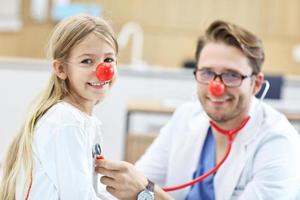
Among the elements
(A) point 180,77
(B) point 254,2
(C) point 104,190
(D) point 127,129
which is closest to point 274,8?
(B) point 254,2

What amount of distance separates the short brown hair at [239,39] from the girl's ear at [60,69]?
0.69 m

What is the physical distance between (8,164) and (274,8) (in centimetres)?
523

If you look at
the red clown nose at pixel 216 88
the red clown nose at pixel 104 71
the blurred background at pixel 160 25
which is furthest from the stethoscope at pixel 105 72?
the blurred background at pixel 160 25

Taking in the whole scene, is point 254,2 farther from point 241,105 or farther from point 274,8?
point 241,105

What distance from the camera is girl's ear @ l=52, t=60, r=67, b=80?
1374 millimetres

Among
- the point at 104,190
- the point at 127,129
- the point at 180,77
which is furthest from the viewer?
the point at 180,77

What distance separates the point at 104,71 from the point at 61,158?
215 millimetres

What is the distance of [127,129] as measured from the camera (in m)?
3.81

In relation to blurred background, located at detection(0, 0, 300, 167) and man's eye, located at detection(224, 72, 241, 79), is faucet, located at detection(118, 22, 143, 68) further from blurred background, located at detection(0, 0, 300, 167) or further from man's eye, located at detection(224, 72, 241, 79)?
man's eye, located at detection(224, 72, 241, 79)

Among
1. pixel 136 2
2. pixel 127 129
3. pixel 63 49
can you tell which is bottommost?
pixel 127 129

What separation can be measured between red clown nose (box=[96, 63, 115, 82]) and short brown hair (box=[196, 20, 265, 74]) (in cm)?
66

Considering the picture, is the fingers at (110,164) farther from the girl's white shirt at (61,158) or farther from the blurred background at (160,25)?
the blurred background at (160,25)

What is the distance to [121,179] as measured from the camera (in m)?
1.53

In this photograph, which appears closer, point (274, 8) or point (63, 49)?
point (63, 49)
